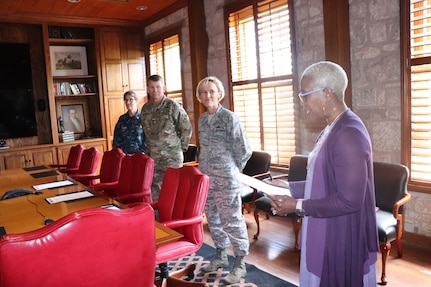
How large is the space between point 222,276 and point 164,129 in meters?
1.46

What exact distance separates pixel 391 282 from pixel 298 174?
48.1 inches

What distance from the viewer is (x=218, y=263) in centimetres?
288

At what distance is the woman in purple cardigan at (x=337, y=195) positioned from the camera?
128cm

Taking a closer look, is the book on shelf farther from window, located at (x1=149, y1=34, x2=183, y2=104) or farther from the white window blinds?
the white window blinds

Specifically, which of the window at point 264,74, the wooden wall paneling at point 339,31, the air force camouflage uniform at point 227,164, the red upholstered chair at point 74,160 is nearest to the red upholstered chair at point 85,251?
the air force camouflage uniform at point 227,164

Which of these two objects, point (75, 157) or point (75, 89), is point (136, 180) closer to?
point (75, 157)

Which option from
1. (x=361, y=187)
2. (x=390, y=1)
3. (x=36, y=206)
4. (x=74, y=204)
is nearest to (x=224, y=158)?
(x=74, y=204)

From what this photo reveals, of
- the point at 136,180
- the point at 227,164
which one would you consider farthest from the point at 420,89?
the point at 136,180

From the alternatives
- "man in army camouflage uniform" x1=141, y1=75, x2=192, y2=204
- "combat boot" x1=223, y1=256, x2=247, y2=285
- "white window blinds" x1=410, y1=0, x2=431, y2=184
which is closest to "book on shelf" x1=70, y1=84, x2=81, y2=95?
"man in army camouflage uniform" x1=141, y1=75, x2=192, y2=204

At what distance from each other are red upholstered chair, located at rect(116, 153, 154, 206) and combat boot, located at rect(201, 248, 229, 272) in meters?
0.68

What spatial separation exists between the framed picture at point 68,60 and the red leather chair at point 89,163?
2600 millimetres

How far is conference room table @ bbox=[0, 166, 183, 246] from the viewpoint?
1936 mm

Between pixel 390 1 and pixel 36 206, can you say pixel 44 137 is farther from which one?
pixel 390 1

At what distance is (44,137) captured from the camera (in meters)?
6.18
